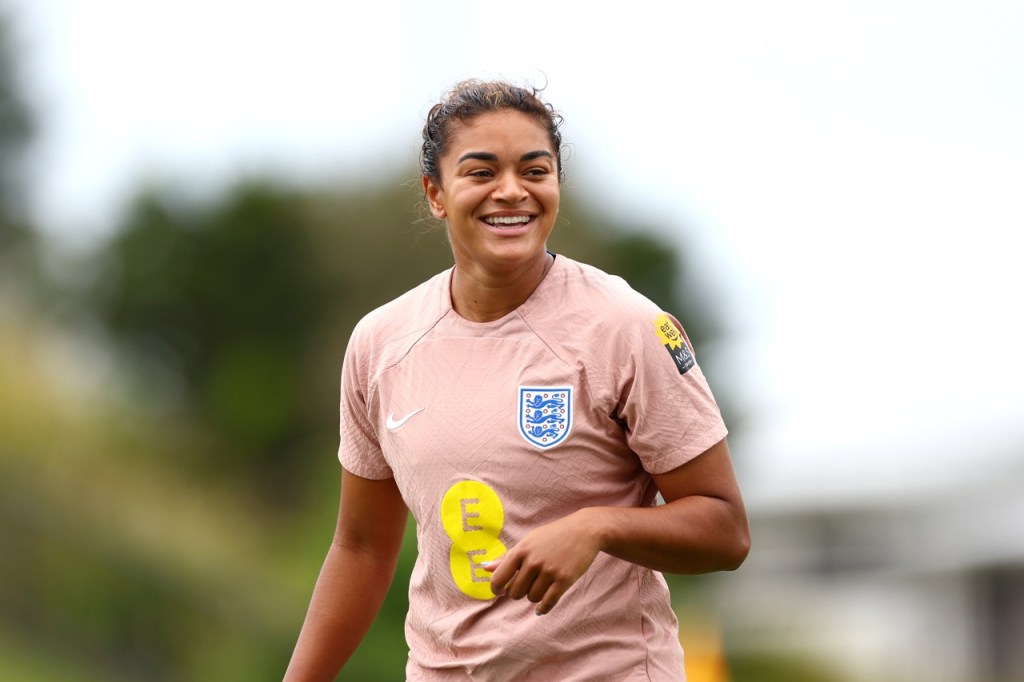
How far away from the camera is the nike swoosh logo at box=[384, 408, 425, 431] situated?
3.94 metres

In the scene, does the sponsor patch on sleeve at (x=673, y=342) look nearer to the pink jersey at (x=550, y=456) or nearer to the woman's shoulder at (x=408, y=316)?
the pink jersey at (x=550, y=456)

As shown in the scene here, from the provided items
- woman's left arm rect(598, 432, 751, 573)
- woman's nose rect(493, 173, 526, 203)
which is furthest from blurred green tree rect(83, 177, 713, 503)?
woman's left arm rect(598, 432, 751, 573)

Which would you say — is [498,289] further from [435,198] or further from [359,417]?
[359,417]

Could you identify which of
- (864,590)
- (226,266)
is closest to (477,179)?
(864,590)

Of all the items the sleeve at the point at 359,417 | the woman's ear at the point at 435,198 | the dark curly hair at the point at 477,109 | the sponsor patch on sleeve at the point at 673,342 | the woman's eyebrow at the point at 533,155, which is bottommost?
the sleeve at the point at 359,417

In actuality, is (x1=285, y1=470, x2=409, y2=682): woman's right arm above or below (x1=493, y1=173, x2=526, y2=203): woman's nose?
below

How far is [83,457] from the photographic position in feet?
68.5

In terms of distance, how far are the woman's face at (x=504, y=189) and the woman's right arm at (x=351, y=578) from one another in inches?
28.4

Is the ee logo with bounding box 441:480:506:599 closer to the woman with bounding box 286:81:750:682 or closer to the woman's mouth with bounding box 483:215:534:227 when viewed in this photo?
the woman with bounding box 286:81:750:682

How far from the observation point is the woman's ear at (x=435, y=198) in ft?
13.4

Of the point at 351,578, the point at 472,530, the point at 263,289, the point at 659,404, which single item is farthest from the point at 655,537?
the point at 263,289

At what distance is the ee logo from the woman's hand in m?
0.25

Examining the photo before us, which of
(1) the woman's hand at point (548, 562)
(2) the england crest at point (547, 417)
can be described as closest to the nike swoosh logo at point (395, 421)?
(2) the england crest at point (547, 417)

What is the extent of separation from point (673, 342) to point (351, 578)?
109 cm
